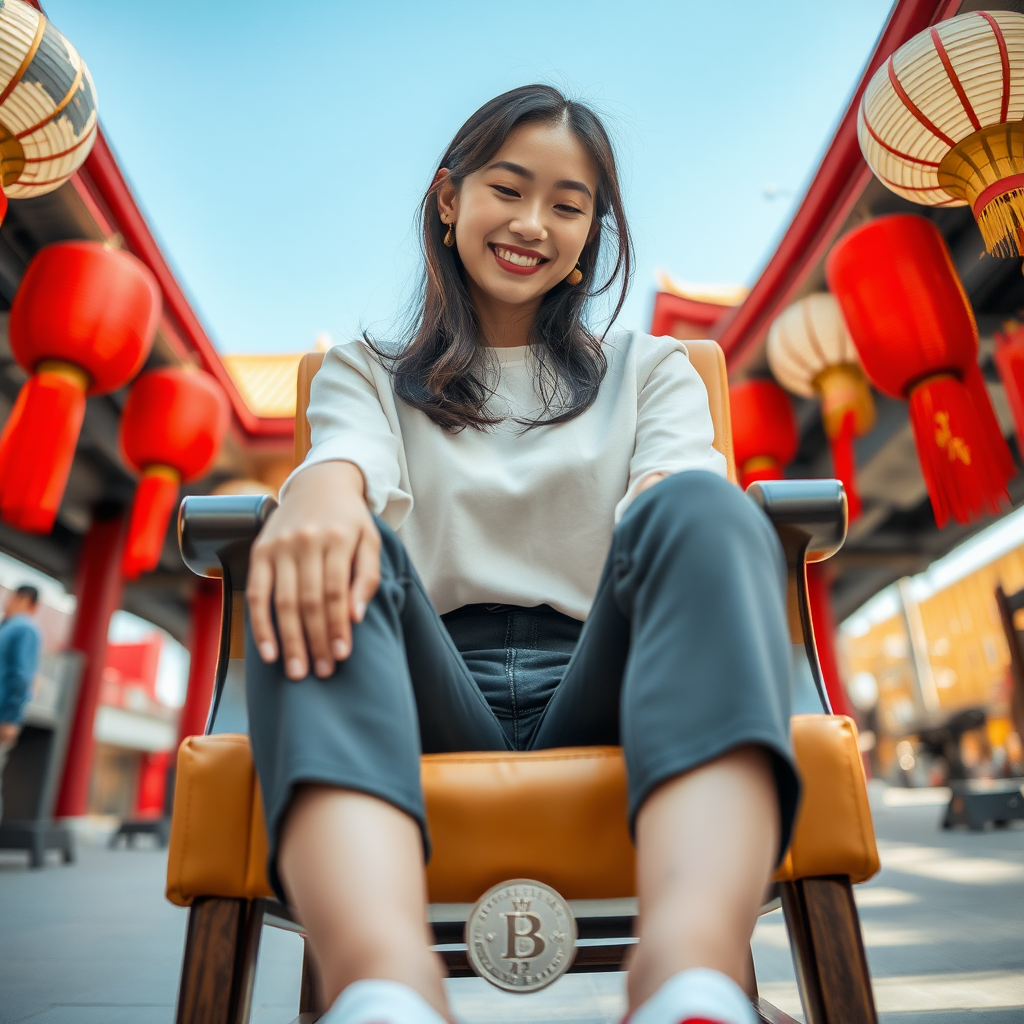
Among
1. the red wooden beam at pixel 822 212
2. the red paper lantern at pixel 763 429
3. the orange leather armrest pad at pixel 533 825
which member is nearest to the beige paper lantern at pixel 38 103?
the orange leather armrest pad at pixel 533 825

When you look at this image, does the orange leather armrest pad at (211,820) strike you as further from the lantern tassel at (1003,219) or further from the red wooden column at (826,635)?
the red wooden column at (826,635)

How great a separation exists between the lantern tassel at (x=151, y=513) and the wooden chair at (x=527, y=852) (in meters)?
2.82

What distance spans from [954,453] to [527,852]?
199cm

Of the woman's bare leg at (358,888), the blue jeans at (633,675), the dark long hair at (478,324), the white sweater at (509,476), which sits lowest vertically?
the woman's bare leg at (358,888)

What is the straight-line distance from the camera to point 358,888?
0.38 metres

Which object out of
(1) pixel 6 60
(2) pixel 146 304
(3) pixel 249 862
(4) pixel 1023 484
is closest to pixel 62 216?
(2) pixel 146 304

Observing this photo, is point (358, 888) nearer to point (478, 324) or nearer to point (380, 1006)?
point (380, 1006)

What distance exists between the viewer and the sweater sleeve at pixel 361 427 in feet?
1.90

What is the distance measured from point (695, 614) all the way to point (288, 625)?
0.74 ft

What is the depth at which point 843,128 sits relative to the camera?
2.74 meters

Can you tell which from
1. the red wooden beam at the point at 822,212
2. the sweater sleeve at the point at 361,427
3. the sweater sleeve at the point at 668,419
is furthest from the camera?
the red wooden beam at the point at 822,212

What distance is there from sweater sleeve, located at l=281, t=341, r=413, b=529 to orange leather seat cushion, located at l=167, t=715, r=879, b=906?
205 millimetres

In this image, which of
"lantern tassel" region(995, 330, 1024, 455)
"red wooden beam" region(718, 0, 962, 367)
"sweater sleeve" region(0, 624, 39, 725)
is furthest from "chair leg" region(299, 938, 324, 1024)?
"sweater sleeve" region(0, 624, 39, 725)

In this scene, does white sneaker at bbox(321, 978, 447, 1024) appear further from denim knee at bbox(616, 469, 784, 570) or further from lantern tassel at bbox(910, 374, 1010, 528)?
lantern tassel at bbox(910, 374, 1010, 528)
